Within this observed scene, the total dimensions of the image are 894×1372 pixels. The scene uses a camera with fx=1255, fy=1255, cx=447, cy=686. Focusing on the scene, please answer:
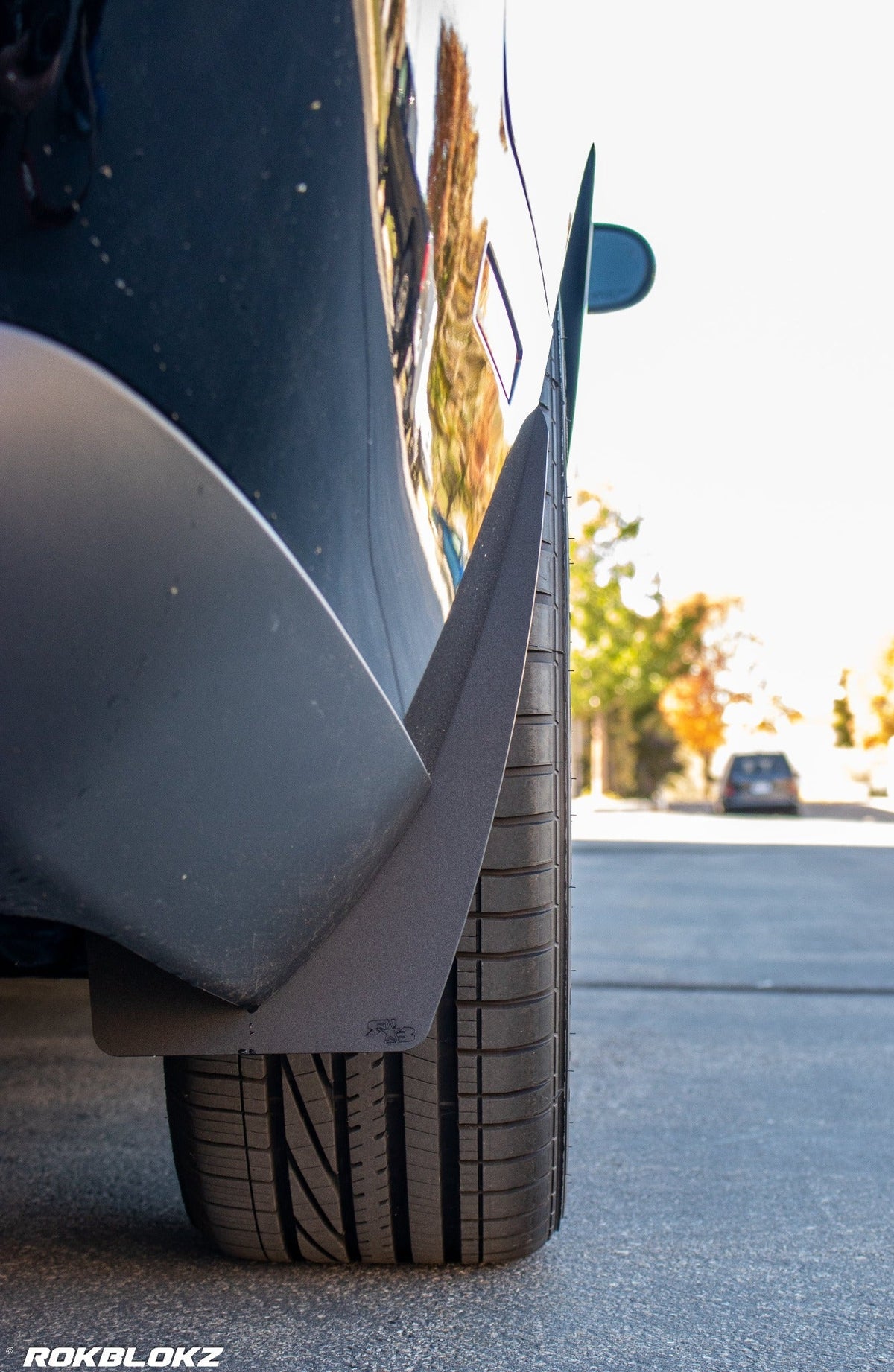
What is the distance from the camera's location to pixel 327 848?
1.14 metres

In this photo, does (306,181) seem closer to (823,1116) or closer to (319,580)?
(319,580)

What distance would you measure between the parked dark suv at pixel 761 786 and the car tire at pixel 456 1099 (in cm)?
1961

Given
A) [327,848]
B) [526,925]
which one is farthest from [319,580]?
[526,925]

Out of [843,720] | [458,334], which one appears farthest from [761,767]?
[843,720]

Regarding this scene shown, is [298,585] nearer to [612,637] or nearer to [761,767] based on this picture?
[761,767]

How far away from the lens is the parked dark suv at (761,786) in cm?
2042

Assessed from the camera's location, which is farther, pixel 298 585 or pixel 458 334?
pixel 458 334

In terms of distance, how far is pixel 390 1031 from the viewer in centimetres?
129

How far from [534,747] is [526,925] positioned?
8.0 inches

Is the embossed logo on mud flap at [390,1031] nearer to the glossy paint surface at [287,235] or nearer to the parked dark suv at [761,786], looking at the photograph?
the glossy paint surface at [287,235]

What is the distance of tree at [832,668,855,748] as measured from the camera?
50.4 m

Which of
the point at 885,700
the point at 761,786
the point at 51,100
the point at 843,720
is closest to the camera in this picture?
the point at 51,100

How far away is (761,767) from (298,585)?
20489mm

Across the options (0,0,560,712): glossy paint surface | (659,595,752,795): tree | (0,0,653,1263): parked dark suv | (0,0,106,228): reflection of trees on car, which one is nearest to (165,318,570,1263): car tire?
(0,0,653,1263): parked dark suv
